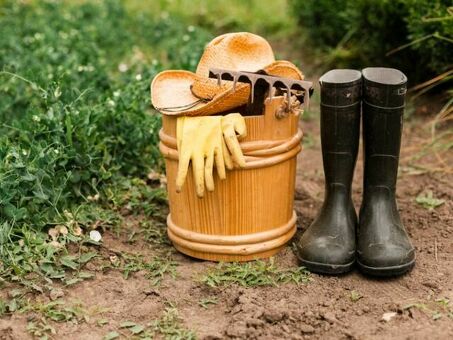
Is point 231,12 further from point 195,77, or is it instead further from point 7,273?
point 7,273

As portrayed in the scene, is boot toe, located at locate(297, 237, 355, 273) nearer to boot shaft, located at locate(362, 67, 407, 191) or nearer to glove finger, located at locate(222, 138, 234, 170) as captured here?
boot shaft, located at locate(362, 67, 407, 191)

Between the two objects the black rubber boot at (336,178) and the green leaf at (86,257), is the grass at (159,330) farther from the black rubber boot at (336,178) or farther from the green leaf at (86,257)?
the black rubber boot at (336,178)

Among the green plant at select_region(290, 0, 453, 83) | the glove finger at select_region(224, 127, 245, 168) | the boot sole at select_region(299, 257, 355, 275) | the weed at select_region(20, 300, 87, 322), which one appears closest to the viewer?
the weed at select_region(20, 300, 87, 322)

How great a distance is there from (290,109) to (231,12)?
13.3 feet

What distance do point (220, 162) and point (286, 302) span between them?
531mm

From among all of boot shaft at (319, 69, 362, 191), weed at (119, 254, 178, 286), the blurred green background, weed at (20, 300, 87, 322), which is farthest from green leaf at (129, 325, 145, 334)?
boot shaft at (319, 69, 362, 191)

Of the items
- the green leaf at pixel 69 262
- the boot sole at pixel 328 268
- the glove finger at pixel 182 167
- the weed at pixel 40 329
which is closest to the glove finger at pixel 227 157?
the glove finger at pixel 182 167

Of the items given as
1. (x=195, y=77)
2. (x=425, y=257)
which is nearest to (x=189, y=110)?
(x=195, y=77)

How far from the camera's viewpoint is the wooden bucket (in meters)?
2.78

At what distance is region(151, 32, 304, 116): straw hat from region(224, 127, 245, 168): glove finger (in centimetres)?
15

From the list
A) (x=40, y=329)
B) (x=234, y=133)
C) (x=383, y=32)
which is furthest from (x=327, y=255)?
(x=383, y=32)

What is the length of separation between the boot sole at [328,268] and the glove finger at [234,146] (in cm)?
45

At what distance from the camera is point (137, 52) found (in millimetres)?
5613

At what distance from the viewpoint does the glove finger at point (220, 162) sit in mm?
2678
